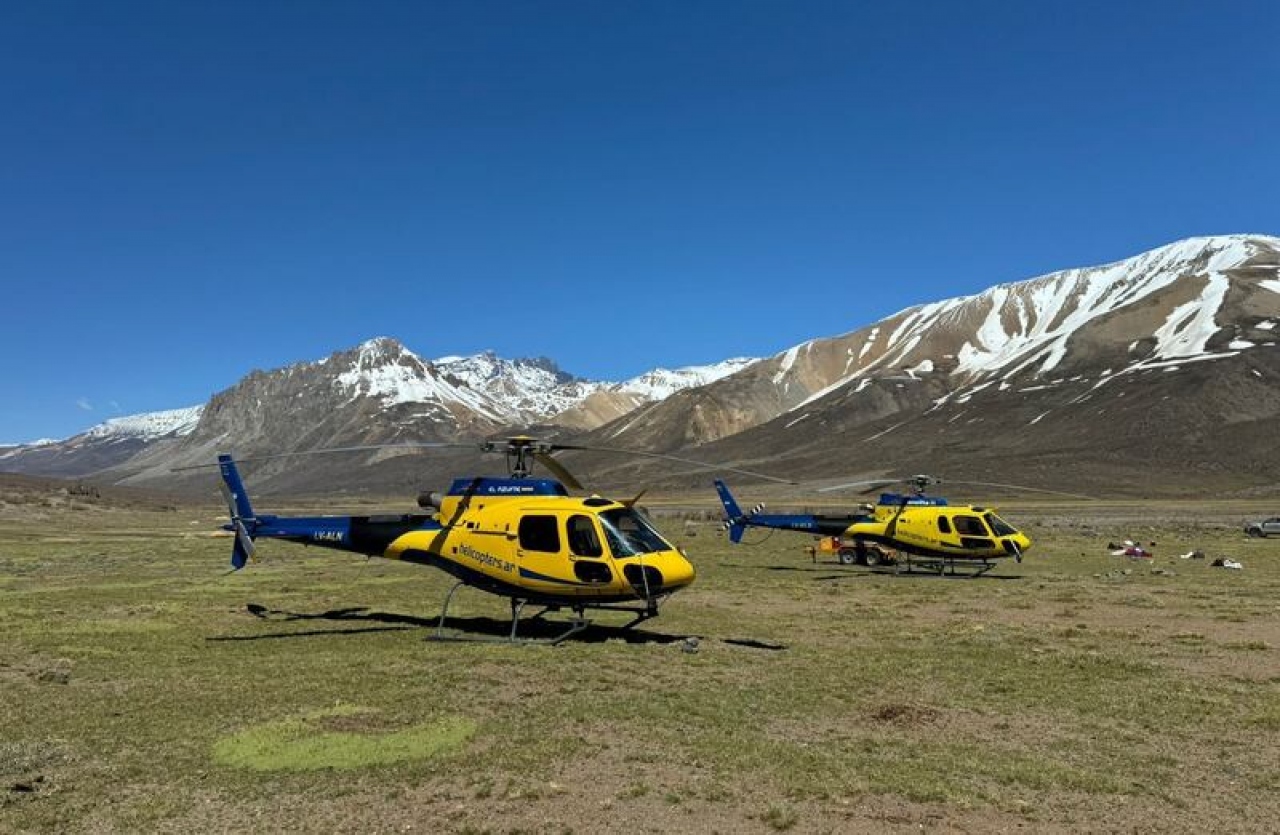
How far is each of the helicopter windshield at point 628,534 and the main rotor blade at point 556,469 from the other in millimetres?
1042

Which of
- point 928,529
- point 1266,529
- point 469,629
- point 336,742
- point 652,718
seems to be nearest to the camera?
point 336,742

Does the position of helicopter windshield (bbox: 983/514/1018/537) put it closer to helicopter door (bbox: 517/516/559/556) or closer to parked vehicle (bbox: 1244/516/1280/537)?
helicopter door (bbox: 517/516/559/556)

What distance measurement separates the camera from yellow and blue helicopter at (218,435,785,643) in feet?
55.4

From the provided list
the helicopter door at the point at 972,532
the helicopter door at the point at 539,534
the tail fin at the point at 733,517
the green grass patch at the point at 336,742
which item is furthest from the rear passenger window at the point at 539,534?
the tail fin at the point at 733,517

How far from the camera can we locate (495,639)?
57.0 ft

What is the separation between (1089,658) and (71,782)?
15814 millimetres

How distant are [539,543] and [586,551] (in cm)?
109

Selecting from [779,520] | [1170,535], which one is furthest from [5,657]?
[1170,535]

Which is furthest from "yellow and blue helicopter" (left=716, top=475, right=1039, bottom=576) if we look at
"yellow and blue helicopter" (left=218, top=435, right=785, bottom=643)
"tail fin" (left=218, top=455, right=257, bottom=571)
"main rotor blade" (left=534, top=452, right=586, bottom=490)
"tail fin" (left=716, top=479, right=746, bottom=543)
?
"tail fin" (left=218, top=455, right=257, bottom=571)

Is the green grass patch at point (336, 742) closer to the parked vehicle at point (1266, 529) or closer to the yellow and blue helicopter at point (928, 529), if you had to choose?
the yellow and blue helicopter at point (928, 529)

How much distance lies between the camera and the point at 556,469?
18.0m

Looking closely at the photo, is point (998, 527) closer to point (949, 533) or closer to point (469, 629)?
point (949, 533)

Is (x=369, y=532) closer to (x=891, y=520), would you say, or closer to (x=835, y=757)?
(x=835, y=757)

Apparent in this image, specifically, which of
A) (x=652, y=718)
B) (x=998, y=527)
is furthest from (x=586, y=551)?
(x=998, y=527)
